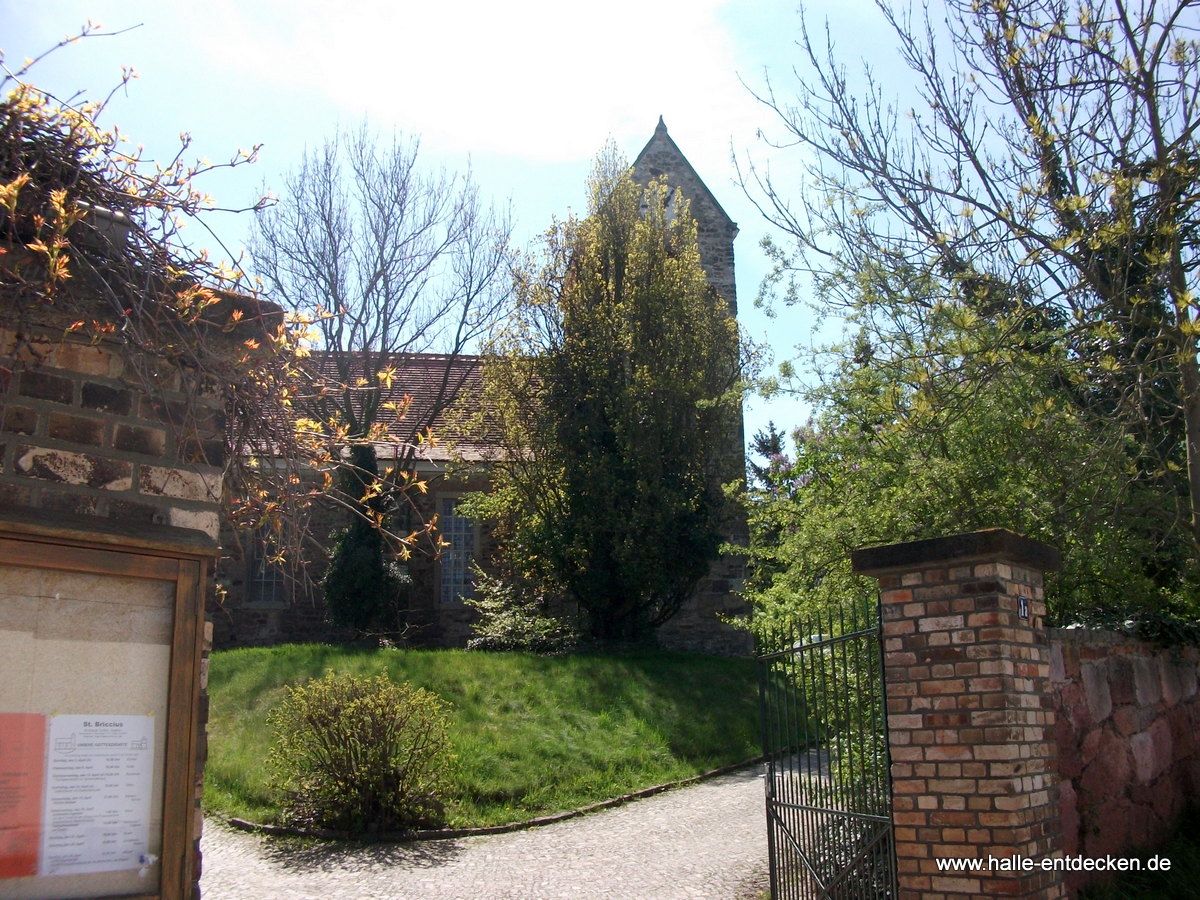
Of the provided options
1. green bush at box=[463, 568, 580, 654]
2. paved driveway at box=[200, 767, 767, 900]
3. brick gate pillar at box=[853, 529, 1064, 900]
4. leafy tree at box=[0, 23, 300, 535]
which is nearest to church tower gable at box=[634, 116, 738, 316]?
green bush at box=[463, 568, 580, 654]

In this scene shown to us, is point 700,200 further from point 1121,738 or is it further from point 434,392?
Answer: point 1121,738

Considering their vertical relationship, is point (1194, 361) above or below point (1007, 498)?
above

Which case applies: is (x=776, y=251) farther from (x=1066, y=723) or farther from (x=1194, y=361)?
(x=1066, y=723)

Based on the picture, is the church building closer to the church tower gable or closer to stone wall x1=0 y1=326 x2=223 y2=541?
the church tower gable

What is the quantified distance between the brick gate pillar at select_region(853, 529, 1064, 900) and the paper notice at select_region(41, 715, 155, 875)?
12.1 ft

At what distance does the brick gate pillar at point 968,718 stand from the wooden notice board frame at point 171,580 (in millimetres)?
3483

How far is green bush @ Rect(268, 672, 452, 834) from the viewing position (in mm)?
9164

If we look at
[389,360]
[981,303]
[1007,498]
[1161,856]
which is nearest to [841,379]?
[981,303]

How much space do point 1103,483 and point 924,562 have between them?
265 cm

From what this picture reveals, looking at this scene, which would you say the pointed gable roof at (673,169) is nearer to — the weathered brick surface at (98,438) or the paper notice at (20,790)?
the weathered brick surface at (98,438)

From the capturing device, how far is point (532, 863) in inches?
328

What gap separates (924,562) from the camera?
5.41 meters

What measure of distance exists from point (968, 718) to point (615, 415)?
12148mm

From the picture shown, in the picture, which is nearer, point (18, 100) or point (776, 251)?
point (18, 100)
